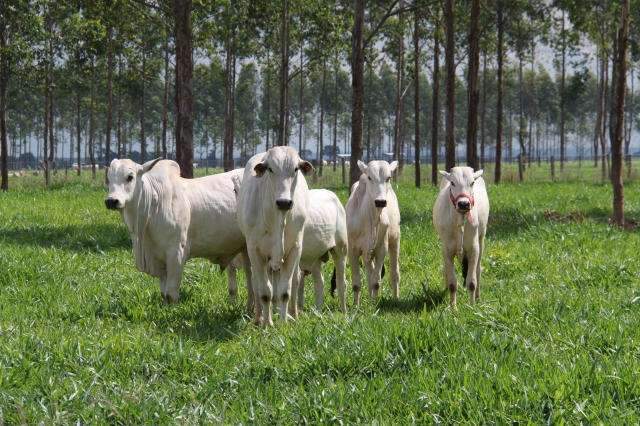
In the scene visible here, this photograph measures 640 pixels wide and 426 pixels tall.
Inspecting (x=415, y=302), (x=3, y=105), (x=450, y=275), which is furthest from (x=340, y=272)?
(x=3, y=105)

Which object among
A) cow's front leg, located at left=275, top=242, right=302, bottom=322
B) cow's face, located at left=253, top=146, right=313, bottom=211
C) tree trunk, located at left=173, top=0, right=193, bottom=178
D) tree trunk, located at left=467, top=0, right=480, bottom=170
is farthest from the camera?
tree trunk, located at left=467, top=0, right=480, bottom=170

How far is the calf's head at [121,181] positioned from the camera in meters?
7.60

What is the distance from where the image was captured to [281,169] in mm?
6602

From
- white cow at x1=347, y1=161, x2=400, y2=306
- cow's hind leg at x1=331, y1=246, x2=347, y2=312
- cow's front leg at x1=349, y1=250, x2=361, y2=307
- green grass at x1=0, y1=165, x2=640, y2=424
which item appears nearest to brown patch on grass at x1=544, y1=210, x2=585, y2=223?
green grass at x1=0, y1=165, x2=640, y2=424

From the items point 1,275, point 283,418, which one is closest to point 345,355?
point 283,418

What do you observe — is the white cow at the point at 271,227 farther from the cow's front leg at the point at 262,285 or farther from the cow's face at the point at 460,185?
the cow's face at the point at 460,185

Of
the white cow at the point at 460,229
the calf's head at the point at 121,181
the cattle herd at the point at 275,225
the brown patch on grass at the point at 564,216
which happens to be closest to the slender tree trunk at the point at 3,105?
the brown patch on grass at the point at 564,216

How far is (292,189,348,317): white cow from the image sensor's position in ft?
25.1

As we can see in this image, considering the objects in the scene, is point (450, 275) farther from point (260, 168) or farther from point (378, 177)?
point (260, 168)

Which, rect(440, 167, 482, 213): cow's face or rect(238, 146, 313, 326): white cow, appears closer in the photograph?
rect(238, 146, 313, 326): white cow

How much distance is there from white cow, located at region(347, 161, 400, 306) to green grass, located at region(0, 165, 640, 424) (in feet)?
1.00

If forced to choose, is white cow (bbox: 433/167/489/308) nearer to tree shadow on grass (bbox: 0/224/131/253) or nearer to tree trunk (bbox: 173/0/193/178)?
tree shadow on grass (bbox: 0/224/131/253)

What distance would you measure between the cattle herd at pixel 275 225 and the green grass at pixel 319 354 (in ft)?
1.38

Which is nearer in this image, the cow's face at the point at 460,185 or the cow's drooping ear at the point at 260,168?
the cow's drooping ear at the point at 260,168
